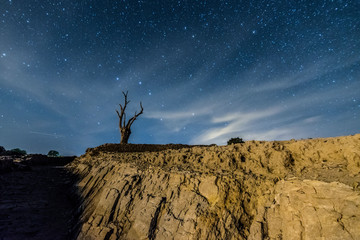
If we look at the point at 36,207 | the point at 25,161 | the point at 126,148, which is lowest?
the point at 36,207

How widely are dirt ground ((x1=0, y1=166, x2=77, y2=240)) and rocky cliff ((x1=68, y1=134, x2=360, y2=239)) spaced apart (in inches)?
35.9

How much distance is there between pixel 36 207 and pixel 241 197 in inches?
334

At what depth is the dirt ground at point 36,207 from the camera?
222 inches

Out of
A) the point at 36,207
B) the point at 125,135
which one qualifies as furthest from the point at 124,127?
Result: the point at 36,207

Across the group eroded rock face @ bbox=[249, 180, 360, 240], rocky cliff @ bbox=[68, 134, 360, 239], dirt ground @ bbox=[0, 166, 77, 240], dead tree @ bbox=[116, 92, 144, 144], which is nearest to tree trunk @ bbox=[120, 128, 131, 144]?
dead tree @ bbox=[116, 92, 144, 144]

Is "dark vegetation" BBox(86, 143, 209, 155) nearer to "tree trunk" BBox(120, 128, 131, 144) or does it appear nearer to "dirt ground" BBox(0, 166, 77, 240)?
"dirt ground" BBox(0, 166, 77, 240)

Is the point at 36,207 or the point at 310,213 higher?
the point at 310,213

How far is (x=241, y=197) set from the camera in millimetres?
4371

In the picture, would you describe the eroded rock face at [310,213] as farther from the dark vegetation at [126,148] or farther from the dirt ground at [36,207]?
the dark vegetation at [126,148]

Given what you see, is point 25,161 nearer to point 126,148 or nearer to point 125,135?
point 126,148

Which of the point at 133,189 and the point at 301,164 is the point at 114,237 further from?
the point at 301,164

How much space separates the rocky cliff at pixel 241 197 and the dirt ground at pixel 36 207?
0.91 metres

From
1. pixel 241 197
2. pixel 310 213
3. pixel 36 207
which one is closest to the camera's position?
pixel 310 213

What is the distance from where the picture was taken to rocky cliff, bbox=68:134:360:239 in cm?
326
